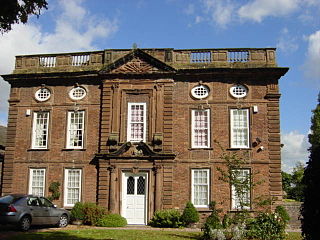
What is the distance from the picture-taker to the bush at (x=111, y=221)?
2152 cm

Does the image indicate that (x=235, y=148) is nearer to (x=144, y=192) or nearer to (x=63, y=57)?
(x=144, y=192)

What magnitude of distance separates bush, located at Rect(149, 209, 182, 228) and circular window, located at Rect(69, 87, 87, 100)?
8306mm

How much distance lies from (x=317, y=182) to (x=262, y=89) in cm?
1540

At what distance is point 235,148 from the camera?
22.9m

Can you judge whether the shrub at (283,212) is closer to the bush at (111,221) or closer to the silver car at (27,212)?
the bush at (111,221)

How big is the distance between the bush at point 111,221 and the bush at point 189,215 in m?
3.14

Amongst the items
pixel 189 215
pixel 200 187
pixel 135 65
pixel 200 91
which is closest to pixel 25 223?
pixel 189 215

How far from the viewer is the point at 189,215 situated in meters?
21.6

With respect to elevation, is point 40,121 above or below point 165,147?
above

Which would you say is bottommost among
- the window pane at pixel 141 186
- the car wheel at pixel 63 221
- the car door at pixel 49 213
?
the car wheel at pixel 63 221

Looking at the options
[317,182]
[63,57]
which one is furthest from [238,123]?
[317,182]

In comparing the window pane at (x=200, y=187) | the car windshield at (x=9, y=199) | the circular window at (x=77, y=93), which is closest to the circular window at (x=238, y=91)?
the window pane at (x=200, y=187)

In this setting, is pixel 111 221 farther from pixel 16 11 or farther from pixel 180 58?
pixel 16 11

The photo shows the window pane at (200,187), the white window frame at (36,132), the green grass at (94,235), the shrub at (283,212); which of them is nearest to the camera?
the green grass at (94,235)
